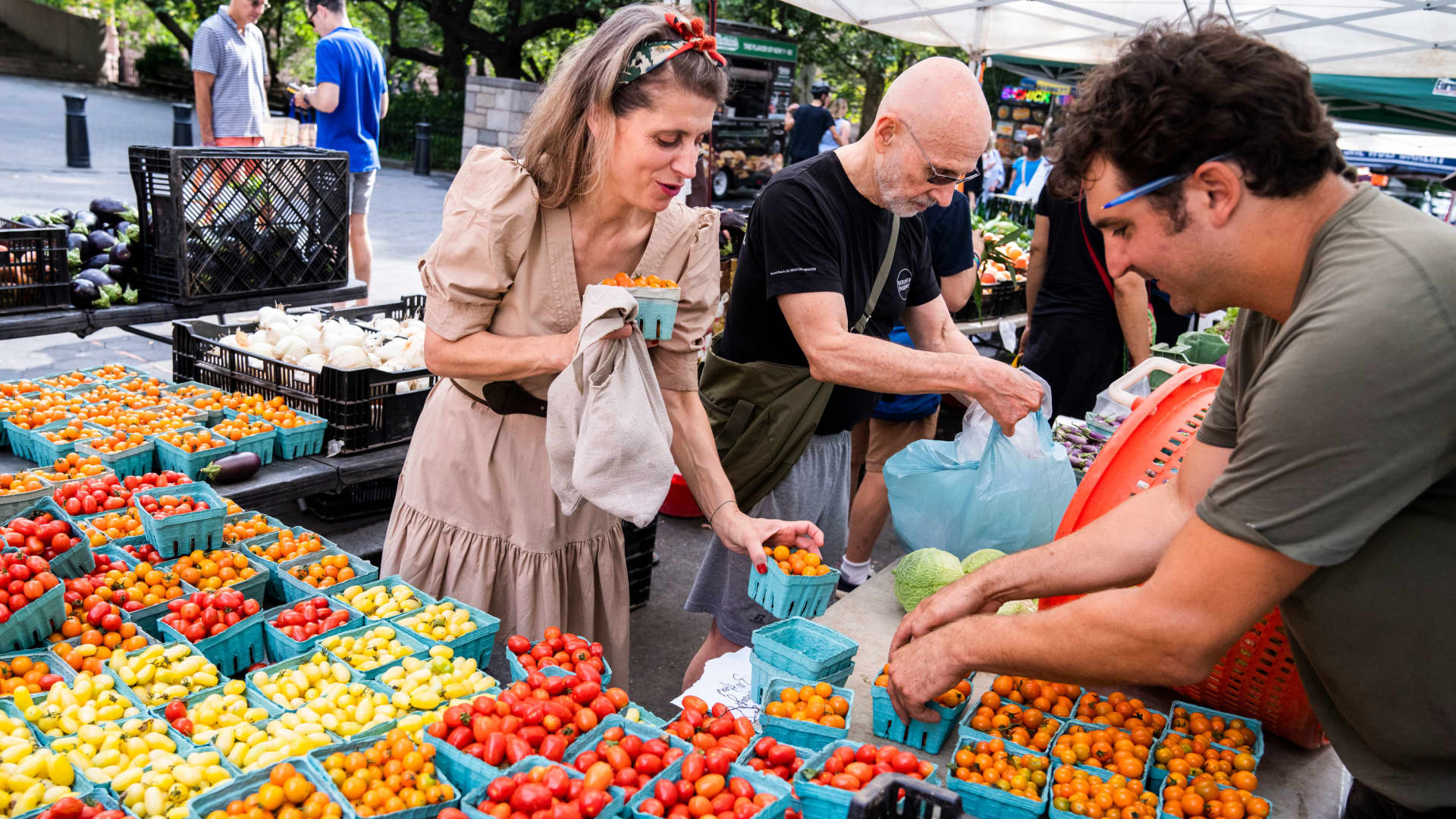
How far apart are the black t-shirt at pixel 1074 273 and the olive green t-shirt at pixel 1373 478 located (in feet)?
11.9

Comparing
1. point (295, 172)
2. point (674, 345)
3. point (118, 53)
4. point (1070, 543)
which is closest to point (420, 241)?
point (295, 172)

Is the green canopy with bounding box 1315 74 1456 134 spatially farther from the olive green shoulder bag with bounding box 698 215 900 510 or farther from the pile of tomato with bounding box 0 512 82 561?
the pile of tomato with bounding box 0 512 82 561

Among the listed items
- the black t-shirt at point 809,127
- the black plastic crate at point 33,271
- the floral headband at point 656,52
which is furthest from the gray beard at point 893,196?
the black t-shirt at point 809,127

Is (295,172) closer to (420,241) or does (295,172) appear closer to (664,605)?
(664,605)

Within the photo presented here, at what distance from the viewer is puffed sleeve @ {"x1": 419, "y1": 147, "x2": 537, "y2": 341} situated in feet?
7.62

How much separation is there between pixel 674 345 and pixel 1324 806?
177 centimetres

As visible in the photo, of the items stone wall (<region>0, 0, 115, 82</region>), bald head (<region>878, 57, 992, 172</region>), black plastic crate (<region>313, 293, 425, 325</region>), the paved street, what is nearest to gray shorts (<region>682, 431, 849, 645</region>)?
the paved street

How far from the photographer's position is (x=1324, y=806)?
7.08ft

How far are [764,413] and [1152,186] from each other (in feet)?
5.84

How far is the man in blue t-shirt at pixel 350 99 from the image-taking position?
7230mm

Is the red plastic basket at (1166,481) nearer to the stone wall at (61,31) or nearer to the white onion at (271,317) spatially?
the white onion at (271,317)

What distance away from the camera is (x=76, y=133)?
1480 cm

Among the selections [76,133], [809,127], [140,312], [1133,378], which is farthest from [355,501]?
[76,133]

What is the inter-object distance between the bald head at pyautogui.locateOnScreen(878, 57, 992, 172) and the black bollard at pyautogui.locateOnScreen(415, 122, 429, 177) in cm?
1868
